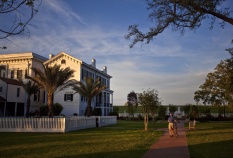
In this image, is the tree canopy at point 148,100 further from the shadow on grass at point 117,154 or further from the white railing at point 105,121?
the shadow on grass at point 117,154

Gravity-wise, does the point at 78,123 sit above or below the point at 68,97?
below

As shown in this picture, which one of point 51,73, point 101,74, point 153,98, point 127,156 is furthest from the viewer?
point 101,74

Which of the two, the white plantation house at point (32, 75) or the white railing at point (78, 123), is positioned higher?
the white plantation house at point (32, 75)

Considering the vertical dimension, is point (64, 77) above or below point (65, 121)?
above

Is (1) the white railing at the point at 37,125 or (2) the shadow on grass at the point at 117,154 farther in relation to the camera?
(1) the white railing at the point at 37,125

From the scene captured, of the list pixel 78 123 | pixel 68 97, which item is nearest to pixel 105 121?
pixel 68 97

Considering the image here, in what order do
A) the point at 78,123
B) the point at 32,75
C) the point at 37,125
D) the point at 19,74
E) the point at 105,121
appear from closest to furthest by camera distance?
the point at 37,125, the point at 78,123, the point at 105,121, the point at 32,75, the point at 19,74

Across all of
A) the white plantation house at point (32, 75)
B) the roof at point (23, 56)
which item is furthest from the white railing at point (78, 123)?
the roof at point (23, 56)

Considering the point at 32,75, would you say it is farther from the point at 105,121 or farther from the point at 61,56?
the point at 105,121

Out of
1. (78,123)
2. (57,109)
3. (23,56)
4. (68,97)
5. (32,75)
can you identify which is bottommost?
(78,123)

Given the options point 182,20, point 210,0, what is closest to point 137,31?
point 182,20

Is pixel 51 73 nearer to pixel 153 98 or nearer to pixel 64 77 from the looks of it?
pixel 64 77

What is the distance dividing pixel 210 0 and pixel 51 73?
16986mm

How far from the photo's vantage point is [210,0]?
41.2 ft
